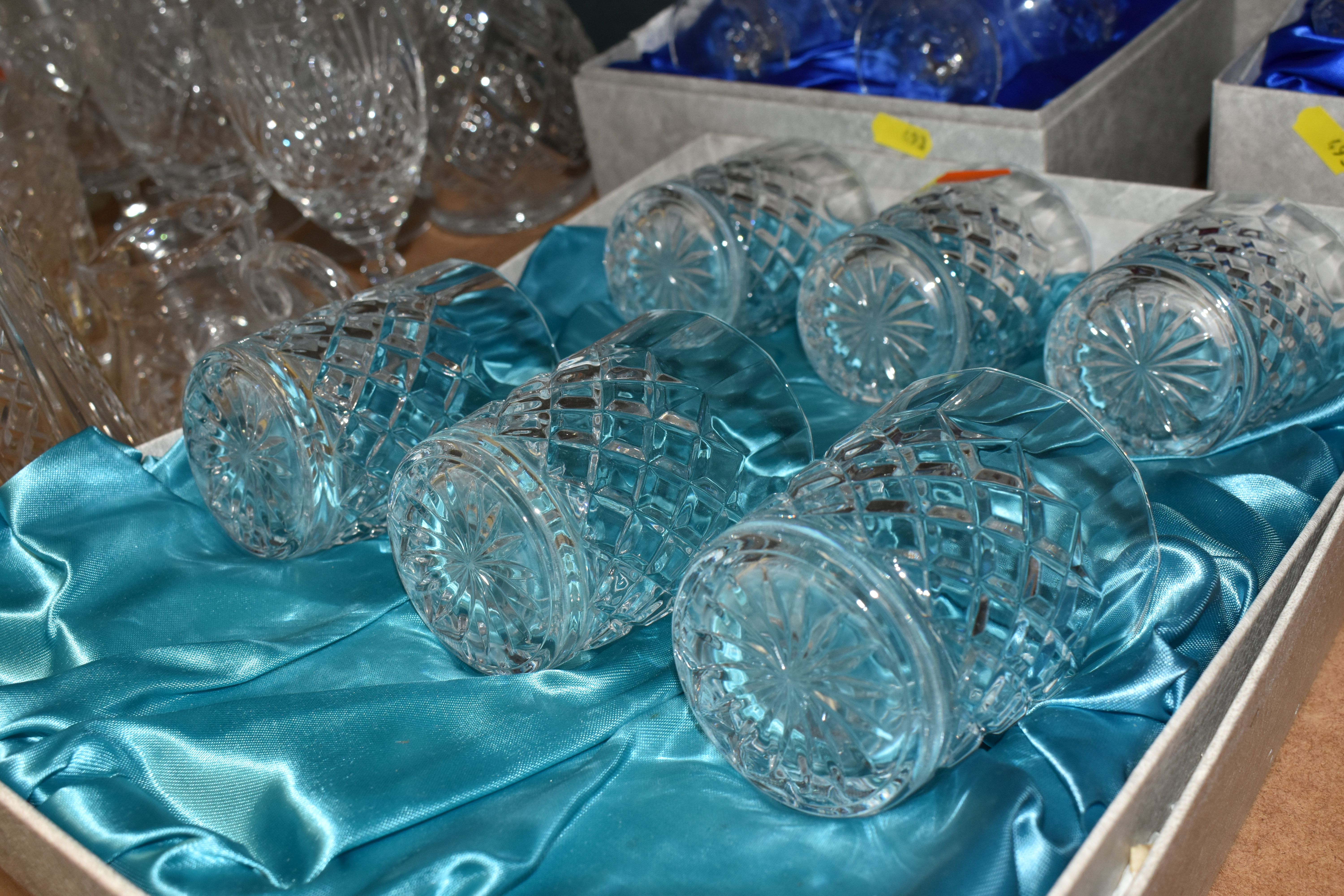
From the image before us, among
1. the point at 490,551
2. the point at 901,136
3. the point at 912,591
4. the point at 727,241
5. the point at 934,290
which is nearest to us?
→ the point at 912,591

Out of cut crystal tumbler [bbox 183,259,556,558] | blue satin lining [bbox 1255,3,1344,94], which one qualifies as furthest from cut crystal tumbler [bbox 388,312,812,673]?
blue satin lining [bbox 1255,3,1344,94]

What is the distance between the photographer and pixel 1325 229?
0.80 metres

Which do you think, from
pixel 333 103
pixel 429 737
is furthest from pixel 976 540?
pixel 333 103

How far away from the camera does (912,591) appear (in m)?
0.49

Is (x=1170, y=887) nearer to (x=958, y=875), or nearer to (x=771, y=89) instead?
(x=958, y=875)

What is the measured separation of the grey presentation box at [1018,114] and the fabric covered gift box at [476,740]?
1.27ft

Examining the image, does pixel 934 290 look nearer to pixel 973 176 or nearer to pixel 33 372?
pixel 973 176

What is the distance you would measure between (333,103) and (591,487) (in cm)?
66

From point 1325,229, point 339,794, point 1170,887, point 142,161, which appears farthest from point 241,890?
point 142,161

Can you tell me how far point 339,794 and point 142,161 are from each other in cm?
107

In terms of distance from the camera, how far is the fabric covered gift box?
570 mm

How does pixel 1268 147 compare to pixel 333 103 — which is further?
pixel 333 103

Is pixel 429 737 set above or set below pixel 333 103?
below

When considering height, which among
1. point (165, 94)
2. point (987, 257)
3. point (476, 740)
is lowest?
point (476, 740)
